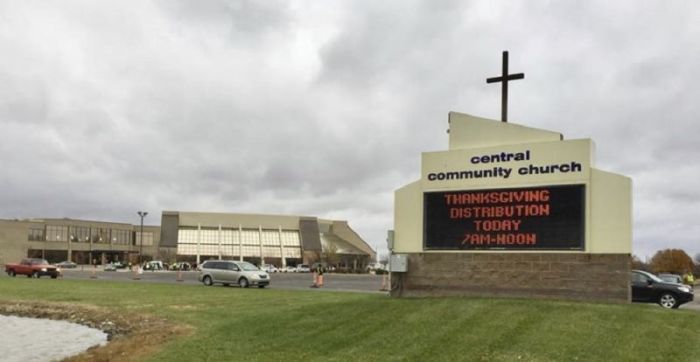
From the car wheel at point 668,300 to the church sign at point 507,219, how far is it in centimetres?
1022

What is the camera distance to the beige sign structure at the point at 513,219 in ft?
50.5

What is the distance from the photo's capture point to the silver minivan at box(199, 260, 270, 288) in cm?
3547

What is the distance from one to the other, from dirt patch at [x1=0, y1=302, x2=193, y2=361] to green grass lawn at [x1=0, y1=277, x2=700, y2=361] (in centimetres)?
67

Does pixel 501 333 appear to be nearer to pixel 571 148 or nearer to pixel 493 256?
pixel 493 256

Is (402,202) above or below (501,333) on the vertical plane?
above

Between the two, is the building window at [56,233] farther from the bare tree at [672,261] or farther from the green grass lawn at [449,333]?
the green grass lawn at [449,333]

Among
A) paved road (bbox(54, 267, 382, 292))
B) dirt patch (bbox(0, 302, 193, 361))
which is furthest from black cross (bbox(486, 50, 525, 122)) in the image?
paved road (bbox(54, 267, 382, 292))

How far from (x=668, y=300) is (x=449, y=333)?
574 inches

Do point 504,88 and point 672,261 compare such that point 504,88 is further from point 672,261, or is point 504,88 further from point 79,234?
point 79,234

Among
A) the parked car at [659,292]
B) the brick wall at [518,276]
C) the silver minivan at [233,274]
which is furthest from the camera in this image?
the silver minivan at [233,274]

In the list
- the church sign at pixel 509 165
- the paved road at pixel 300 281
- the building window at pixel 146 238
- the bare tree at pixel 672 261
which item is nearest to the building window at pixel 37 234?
the building window at pixel 146 238

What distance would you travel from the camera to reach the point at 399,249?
1808 cm

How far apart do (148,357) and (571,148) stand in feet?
35.6

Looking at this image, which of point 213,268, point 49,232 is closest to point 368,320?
point 213,268
